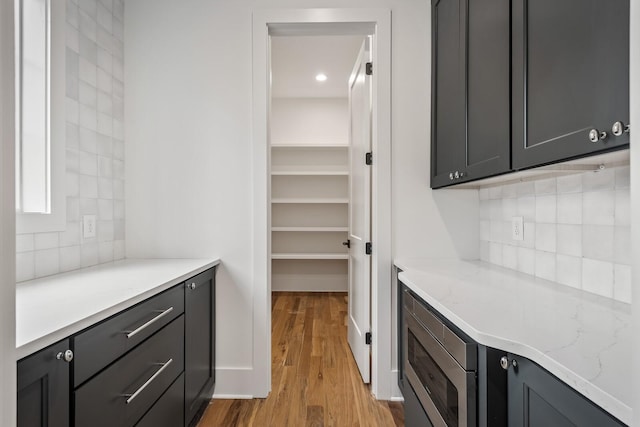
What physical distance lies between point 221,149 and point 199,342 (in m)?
1.12

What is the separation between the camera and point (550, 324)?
1.01 meters

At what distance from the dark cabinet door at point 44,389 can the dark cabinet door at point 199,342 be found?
86 centimetres

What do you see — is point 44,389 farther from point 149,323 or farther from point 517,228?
point 517,228

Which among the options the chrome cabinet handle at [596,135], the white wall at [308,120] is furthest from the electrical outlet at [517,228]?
the white wall at [308,120]

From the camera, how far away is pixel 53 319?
1000mm

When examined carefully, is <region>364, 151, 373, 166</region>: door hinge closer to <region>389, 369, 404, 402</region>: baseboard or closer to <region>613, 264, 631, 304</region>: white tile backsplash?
<region>389, 369, 404, 402</region>: baseboard

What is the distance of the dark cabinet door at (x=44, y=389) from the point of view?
0.84 metres

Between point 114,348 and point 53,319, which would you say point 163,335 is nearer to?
point 114,348

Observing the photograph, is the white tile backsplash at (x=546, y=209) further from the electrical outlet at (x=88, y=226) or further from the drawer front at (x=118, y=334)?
the electrical outlet at (x=88, y=226)

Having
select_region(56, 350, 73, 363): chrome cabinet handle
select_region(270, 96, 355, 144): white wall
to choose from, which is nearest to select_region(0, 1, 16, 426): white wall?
select_region(56, 350, 73, 363): chrome cabinet handle

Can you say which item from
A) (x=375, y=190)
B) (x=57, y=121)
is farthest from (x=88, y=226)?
(x=375, y=190)

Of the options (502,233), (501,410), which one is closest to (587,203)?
(502,233)

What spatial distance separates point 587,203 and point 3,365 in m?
1.69

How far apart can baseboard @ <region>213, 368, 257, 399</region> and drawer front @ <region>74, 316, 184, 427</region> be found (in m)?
0.58
